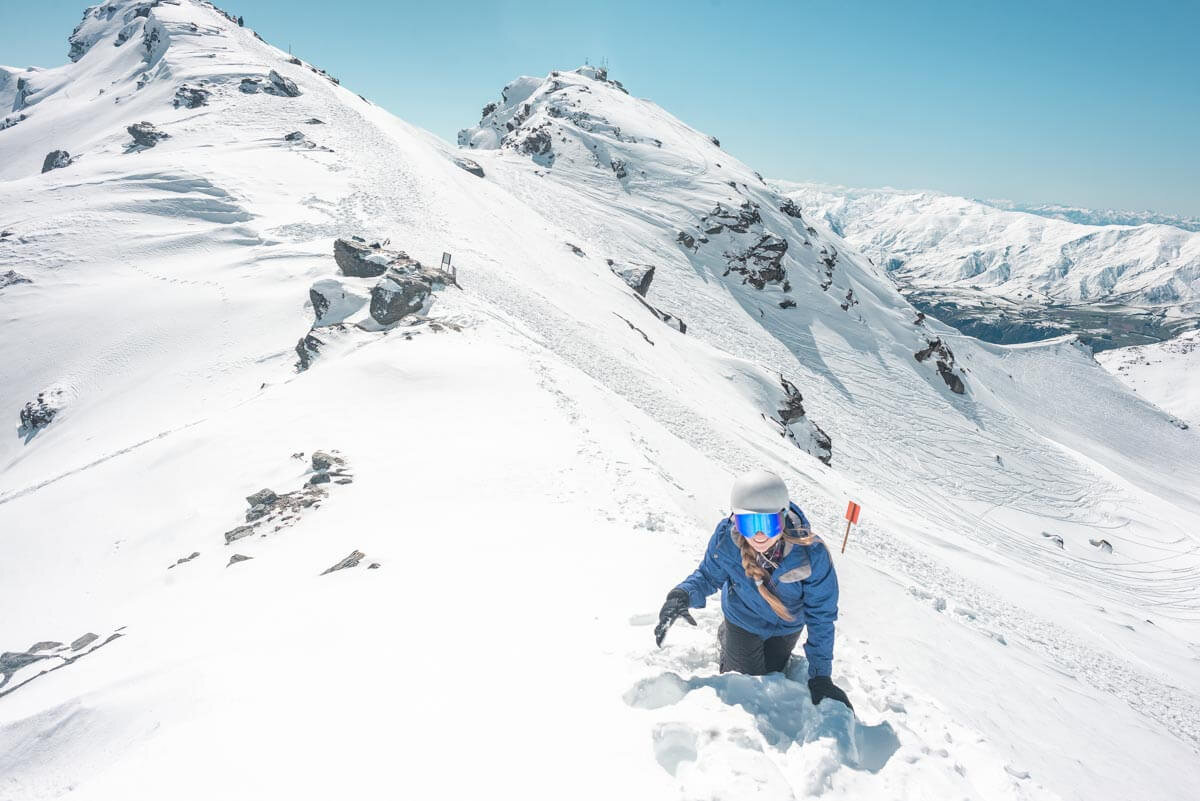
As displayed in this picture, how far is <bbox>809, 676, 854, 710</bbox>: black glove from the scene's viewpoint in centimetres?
472

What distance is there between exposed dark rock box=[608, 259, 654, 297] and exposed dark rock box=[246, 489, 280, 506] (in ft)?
132

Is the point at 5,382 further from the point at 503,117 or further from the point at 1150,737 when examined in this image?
the point at 503,117

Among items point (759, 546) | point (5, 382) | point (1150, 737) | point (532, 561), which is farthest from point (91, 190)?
point (1150, 737)

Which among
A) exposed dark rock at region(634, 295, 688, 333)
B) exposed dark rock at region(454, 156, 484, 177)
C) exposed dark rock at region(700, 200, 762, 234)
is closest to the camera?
exposed dark rock at region(634, 295, 688, 333)

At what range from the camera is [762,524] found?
4.56 metres

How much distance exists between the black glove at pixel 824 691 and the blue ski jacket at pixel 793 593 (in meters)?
0.06

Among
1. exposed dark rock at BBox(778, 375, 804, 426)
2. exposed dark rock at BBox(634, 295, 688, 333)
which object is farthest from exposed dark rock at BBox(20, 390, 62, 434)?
exposed dark rock at BBox(778, 375, 804, 426)

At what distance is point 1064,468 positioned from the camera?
48.8 meters

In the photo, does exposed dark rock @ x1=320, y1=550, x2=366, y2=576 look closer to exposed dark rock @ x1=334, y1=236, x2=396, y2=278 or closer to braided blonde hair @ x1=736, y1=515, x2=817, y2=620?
braided blonde hair @ x1=736, y1=515, x2=817, y2=620

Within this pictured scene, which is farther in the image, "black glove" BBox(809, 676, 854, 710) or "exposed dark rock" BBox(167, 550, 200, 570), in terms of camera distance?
"exposed dark rock" BBox(167, 550, 200, 570)

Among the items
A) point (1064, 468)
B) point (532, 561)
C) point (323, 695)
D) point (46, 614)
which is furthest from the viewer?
point (1064, 468)

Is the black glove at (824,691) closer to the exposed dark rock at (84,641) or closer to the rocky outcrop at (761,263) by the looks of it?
the exposed dark rock at (84,641)

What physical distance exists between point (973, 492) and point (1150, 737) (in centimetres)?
3521

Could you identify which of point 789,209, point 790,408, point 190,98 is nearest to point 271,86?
point 190,98
